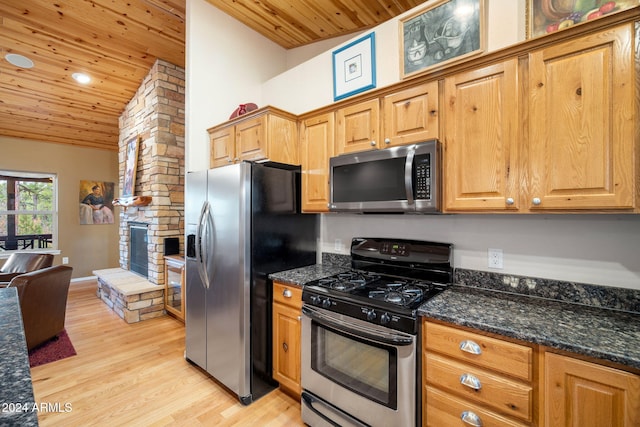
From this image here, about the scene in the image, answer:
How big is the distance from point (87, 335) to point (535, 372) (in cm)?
411

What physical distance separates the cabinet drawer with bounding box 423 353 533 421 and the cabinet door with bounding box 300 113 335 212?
1.25 m

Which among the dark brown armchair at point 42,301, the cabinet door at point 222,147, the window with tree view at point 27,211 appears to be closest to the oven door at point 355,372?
the cabinet door at point 222,147

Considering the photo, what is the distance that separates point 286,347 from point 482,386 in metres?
1.29

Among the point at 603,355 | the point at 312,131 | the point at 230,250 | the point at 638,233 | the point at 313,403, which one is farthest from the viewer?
the point at 312,131

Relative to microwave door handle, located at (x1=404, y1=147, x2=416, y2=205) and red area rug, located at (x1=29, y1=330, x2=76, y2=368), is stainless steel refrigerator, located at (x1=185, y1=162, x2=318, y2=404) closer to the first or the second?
microwave door handle, located at (x1=404, y1=147, x2=416, y2=205)

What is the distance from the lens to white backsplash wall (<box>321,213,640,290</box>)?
144cm

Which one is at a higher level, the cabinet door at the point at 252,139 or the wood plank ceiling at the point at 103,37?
the wood plank ceiling at the point at 103,37

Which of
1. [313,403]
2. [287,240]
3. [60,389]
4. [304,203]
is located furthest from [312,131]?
Answer: [60,389]

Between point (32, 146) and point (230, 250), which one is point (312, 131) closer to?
point (230, 250)

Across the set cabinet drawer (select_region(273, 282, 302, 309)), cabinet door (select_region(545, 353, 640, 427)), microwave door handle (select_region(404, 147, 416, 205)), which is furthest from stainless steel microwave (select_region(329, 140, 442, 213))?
cabinet door (select_region(545, 353, 640, 427))

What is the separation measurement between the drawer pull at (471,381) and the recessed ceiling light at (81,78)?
5.27 meters

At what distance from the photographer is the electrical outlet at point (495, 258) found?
5.84 ft

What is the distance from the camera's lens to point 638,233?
1.40m

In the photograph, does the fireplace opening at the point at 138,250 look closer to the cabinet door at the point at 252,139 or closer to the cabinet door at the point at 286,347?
the cabinet door at the point at 252,139
